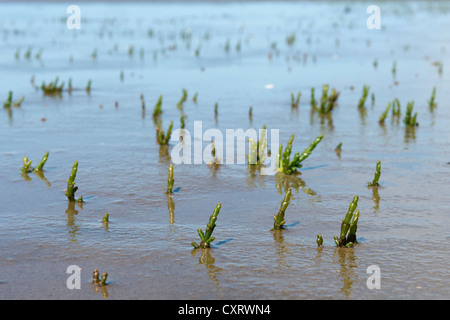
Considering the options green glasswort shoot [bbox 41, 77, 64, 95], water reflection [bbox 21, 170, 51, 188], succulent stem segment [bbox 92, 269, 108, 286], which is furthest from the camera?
green glasswort shoot [bbox 41, 77, 64, 95]

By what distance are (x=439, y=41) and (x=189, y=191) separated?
15.7m

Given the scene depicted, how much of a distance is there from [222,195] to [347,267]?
68.2 inches

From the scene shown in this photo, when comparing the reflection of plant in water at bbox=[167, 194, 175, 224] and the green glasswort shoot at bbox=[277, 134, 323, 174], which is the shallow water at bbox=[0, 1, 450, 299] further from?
the green glasswort shoot at bbox=[277, 134, 323, 174]

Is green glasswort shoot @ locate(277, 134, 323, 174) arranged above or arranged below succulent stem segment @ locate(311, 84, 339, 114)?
below

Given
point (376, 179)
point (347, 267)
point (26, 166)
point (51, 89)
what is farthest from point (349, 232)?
point (51, 89)

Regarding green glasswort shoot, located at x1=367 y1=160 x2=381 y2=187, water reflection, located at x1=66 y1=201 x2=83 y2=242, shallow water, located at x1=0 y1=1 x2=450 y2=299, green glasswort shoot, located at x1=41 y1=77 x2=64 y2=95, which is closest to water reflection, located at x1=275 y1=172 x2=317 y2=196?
shallow water, located at x1=0 y1=1 x2=450 y2=299

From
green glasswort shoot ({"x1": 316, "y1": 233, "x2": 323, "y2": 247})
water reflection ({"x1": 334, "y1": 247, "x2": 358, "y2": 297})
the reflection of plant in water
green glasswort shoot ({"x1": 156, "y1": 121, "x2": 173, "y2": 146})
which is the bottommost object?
water reflection ({"x1": 334, "y1": 247, "x2": 358, "y2": 297})

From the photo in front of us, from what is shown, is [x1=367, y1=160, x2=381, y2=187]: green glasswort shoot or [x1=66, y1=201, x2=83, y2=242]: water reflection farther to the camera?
[x1=367, y1=160, x2=381, y2=187]: green glasswort shoot

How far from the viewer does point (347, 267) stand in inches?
156

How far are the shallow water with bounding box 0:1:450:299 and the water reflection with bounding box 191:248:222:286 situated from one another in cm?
2

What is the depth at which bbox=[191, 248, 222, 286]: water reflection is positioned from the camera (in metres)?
3.85

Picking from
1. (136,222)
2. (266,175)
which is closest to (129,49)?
(266,175)

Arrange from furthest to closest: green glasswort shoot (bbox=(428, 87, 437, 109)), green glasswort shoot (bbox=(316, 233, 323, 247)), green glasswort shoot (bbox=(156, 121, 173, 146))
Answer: green glasswort shoot (bbox=(428, 87, 437, 109)) → green glasswort shoot (bbox=(156, 121, 173, 146)) → green glasswort shoot (bbox=(316, 233, 323, 247))

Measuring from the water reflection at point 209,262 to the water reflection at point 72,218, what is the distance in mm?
932
